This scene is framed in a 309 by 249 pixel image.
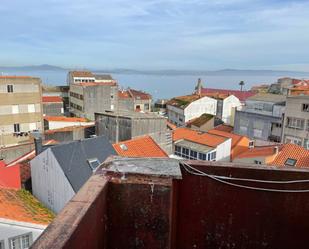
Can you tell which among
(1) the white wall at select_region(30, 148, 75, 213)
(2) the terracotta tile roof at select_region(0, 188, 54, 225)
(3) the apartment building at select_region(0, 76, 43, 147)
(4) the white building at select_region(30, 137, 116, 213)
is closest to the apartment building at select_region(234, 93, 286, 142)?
(3) the apartment building at select_region(0, 76, 43, 147)

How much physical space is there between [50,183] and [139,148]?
679 cm

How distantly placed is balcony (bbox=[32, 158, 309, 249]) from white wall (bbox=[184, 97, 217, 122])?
4487 cm

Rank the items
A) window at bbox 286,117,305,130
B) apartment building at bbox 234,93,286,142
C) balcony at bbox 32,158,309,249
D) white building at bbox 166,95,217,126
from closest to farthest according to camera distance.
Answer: balcony at bbox 32,158,309,249, window at bbox 286,117,305,130, apartment building at bbox 234,93,286,142, white building at bbox 166,95,217,126

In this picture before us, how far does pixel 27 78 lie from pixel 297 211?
33.8 meters

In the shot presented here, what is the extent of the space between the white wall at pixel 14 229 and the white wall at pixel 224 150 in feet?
63.1

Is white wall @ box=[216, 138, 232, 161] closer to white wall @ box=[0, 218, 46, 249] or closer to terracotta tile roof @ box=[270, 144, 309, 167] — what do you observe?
terracotta tile roof @ box=[270, 144, 309, 167]

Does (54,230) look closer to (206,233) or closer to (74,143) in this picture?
(206,233)

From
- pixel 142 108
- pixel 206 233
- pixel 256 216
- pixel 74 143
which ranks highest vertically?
pixel 256 216

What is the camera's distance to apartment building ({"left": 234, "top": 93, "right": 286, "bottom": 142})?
35406mm

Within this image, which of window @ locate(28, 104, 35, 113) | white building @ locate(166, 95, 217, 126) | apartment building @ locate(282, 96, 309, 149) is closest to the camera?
apartment building @ locate(282, 96, 309, 149)

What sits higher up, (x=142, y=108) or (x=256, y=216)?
(x=256, y=216)

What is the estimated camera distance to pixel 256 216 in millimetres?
3848

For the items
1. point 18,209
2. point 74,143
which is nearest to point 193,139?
point 74,143

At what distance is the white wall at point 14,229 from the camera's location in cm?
845
